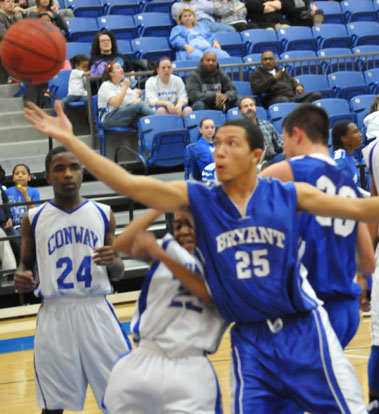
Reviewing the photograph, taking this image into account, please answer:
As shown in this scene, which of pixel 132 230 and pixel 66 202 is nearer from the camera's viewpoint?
pixel 132 230

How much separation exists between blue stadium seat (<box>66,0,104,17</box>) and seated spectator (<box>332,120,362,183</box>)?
286 inches

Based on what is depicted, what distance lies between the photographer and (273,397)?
326 centimetres

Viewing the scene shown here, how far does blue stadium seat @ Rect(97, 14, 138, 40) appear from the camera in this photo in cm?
1248

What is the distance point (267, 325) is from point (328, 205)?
0.56 m

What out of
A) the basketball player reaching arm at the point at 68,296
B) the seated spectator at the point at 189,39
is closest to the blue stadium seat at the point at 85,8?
the seated spectator at the point at 189,39

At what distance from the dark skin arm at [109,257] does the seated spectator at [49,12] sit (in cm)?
704

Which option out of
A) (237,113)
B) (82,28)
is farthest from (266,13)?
(237,113)

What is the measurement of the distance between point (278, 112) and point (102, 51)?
2454 mm

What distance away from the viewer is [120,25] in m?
12.7

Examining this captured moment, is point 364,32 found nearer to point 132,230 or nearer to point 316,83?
point 316,83

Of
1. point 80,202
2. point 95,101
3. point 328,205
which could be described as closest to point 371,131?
point 95,101

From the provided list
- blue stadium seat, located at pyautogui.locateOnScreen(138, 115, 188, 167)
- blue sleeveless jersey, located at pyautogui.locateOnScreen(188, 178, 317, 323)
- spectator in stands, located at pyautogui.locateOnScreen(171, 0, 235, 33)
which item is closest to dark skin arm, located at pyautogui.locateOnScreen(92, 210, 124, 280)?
blue sleeveless jersey, located at pyautogui.locateOnScreen(188, 178, 317, 323)

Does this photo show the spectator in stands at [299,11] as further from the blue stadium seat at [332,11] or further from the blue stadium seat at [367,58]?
the blue stadium seat at [367,58]

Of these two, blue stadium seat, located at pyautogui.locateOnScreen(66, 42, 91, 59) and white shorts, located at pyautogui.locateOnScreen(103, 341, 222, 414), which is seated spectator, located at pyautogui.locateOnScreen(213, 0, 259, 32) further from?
white shorts, located at pyautogui.locateOnScreen(103, 341, 222, 414)
